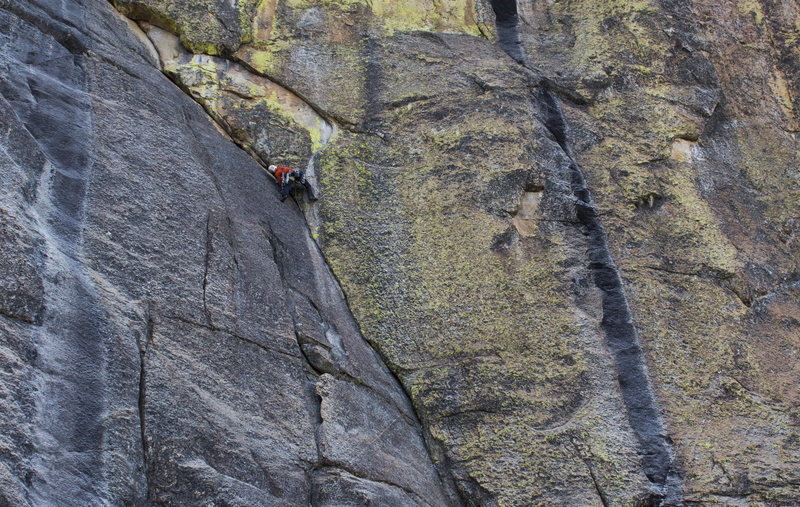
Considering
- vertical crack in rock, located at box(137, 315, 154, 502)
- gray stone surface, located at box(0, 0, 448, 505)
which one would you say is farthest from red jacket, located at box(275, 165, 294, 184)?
vertical crack in rock, located at box(137, 315, 154, 502)

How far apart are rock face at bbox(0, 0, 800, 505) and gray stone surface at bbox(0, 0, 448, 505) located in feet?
0.11

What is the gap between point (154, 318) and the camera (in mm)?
8117

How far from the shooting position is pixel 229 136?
1227 cm

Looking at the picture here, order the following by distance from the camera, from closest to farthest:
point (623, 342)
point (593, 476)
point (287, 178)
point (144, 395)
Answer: point (144, 395)
point (593, 476)
point (623, 342)
point (287, 178)

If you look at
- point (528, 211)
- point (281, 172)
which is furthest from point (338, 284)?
point (528, 211)

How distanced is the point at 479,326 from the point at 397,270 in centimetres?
156

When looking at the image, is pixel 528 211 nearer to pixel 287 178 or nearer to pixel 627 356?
pixel 627 356

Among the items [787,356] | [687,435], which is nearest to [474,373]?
[687,435]

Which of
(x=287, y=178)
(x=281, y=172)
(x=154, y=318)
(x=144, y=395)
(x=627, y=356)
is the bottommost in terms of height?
(x=144, y=395)

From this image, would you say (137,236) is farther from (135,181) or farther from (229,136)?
(229,136)

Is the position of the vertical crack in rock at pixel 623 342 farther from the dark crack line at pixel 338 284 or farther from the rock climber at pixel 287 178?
the rock climber at pixel 287 178

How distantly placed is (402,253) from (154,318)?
436 cm

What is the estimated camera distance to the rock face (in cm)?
762

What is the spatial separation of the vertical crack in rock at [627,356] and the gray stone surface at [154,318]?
2.92 m
